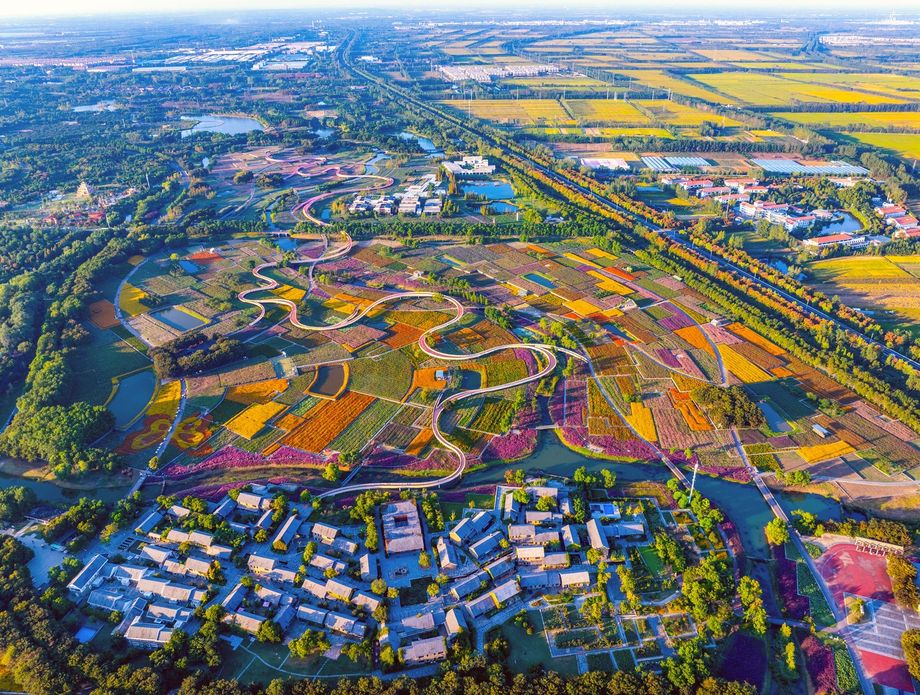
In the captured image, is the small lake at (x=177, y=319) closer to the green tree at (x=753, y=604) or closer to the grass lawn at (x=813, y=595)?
the green tree at (x=753, y=604)

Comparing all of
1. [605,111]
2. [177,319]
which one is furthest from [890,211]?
[177,319]

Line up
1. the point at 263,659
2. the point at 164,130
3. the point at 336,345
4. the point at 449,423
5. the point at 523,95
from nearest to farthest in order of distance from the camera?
the point at 263,659 < the point at 449,423 < the point at 336,345 < the point at 164,130 < the point at 523,95

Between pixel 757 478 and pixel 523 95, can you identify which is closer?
pixel 757 478

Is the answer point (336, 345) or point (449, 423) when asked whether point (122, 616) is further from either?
point (336, 345)

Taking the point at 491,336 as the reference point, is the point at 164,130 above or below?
above

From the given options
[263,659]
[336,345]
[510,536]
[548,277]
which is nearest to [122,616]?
[263,659]

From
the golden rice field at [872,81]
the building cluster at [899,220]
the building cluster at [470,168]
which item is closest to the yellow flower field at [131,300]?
the building cluster at [470,168]

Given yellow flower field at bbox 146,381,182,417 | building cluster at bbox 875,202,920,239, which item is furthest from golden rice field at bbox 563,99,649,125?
yellow flower field at bbox 146,381,182,417
